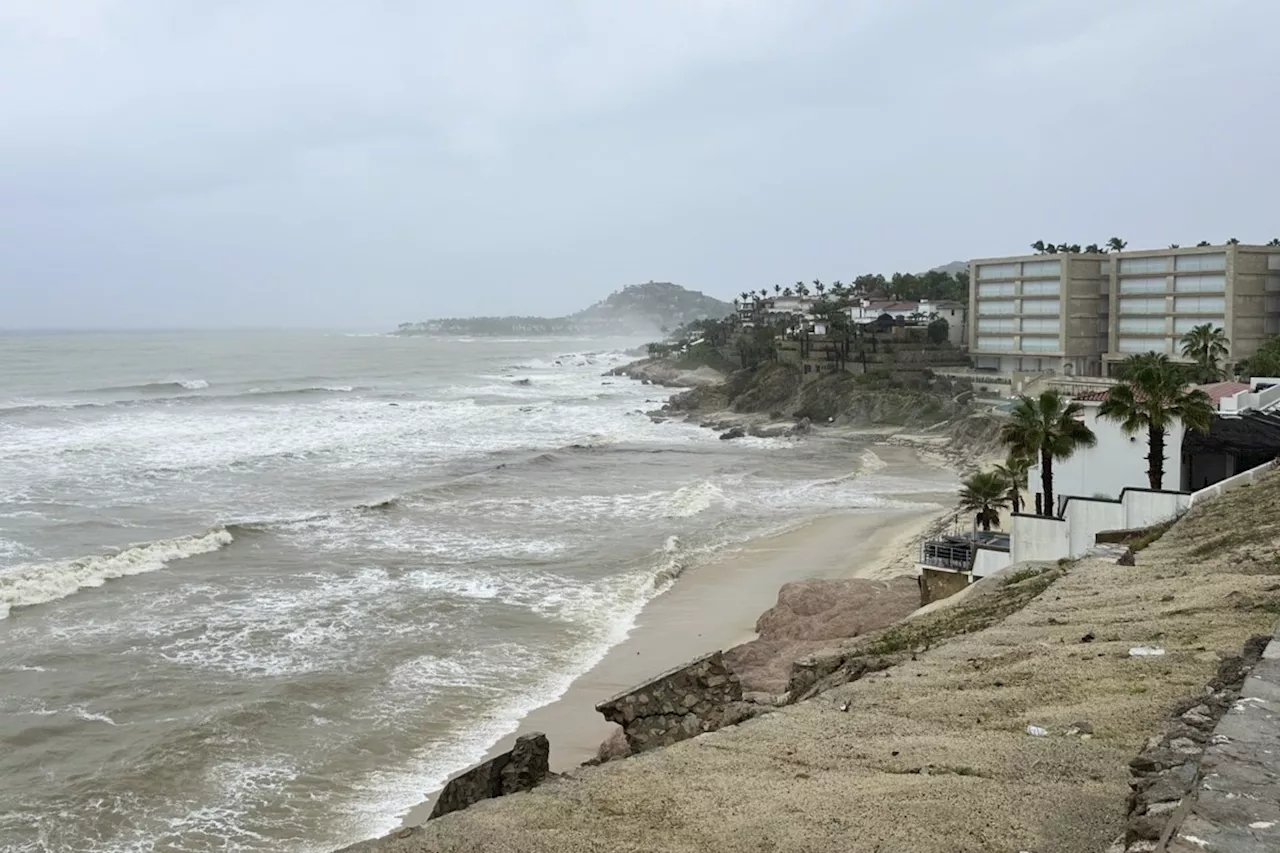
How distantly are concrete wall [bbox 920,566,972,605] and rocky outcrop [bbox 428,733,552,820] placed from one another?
13.6 m

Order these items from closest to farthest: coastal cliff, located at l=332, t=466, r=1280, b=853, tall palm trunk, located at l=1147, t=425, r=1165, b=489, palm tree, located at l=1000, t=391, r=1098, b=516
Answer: coastal cliff, located at l=332, t=466, r=1280, b=853, tall palm trunk, located at l=1147, t=425, r=1165, b=489, palm tree, located at l=1000, t=391, r=1098, b=516

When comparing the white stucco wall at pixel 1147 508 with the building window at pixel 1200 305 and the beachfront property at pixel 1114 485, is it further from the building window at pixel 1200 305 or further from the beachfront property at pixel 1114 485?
the building window at pixel 1200 305

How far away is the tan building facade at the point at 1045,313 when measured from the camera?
71.2 meters

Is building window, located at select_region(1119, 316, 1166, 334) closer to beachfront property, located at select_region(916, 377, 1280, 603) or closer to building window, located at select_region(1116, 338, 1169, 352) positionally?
building window, located at select_region(1116, 338, 1169, 352)

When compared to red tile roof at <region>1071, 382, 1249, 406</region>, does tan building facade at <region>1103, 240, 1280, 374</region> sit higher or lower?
higher

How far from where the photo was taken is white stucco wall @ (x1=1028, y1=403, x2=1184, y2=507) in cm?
2548

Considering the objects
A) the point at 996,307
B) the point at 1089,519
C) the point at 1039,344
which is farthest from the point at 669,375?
the point at 1089,519

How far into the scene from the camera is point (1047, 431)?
973 inches

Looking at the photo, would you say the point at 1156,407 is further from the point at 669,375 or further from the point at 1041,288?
the point at 669,375

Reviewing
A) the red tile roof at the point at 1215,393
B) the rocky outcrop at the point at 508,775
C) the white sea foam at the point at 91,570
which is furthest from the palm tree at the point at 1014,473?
the white sea foam at the point at 91,570

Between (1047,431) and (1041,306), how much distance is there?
52.3m

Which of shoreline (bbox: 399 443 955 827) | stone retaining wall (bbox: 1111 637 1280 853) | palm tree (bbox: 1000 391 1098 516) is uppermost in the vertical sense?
palm tree (bbox: 1000 391 1098 516)

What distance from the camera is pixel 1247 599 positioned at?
491 inches

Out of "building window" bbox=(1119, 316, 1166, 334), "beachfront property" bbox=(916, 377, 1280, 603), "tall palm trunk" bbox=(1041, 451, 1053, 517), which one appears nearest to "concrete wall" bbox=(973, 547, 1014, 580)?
"beachfront property" bbox=(916, 377, 1280, 603)
